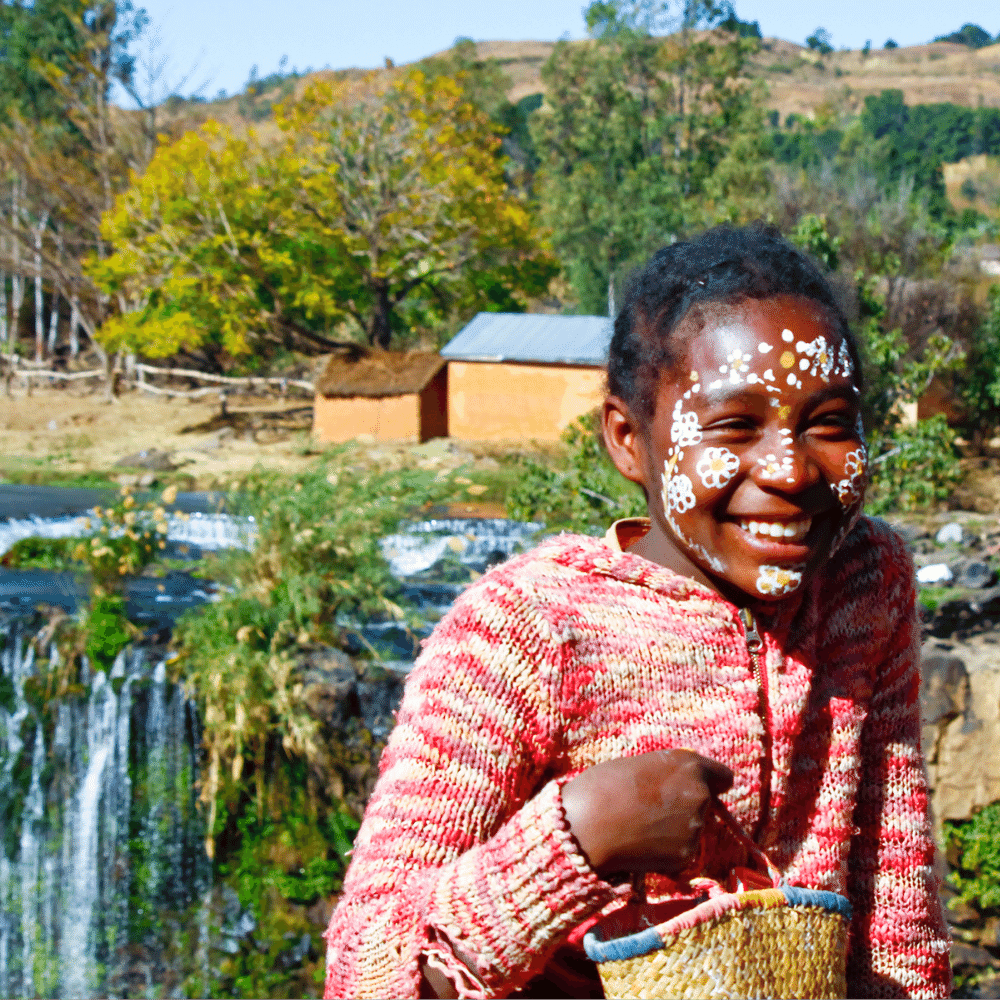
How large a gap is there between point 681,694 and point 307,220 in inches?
752

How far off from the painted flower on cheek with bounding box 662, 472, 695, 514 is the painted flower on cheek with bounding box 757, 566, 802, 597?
0.10m

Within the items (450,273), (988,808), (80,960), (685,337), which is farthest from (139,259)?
(685,337)

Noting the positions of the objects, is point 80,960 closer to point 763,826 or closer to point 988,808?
point 988,808

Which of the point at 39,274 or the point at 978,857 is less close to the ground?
the point at 39,274

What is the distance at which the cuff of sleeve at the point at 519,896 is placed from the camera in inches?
38.0

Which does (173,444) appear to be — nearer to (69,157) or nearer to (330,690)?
(69,157)

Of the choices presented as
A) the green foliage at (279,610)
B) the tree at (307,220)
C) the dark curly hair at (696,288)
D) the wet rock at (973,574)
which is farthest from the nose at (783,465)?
the tree at (307,220)

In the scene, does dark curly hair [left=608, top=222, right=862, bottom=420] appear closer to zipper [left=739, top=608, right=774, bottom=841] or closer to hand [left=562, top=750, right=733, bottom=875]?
zipper [left=739, top=608, right=774, bottom=841]

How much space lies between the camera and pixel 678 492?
1.15 meters

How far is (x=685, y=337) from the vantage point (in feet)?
3.81

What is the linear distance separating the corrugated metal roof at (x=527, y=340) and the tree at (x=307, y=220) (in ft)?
6.43

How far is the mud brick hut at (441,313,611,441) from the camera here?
17266 mm

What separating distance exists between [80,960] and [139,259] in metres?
15.3

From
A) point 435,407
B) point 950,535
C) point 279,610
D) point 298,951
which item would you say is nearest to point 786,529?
point 279,610
